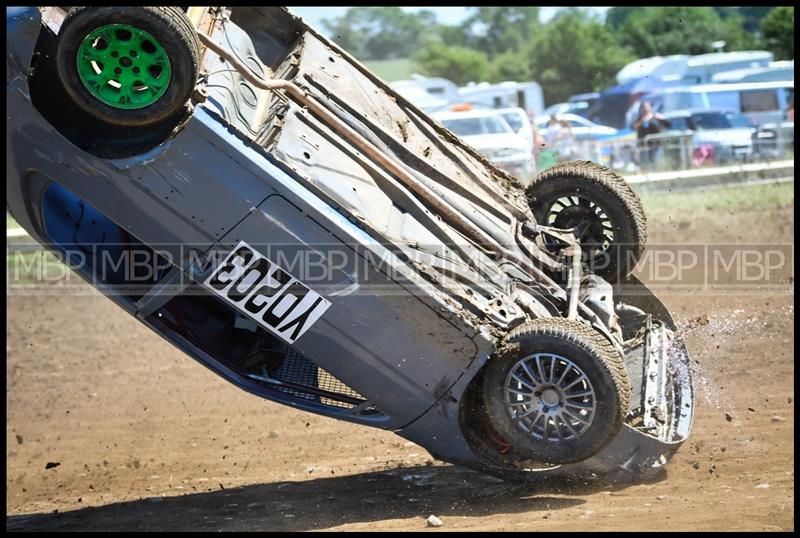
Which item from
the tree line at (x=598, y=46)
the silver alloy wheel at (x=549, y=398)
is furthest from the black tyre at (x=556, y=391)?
the tree line at (x=598, y=46)

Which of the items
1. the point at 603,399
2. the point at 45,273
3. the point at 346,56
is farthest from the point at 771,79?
the point at 603,399

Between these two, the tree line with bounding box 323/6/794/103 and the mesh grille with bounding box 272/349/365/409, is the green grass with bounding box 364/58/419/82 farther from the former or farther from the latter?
the mesh grille with bounding box 272/349/365/409

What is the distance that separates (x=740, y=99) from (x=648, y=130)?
4.14 metres

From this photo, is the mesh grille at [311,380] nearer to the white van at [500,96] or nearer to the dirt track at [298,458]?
the dirt track at [298,458]

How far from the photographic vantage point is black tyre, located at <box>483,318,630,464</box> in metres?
5.48

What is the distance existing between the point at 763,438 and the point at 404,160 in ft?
9.19

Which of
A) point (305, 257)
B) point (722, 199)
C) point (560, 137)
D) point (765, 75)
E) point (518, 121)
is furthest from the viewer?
point (765, 75)

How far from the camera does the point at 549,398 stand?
220 inches

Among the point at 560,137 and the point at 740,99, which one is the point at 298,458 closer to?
the point at 560,137

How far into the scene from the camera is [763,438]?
6.52 metres

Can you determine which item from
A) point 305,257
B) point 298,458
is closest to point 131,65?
point 305,257

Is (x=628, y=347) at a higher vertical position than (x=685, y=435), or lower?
higher

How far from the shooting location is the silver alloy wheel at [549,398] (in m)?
5.54

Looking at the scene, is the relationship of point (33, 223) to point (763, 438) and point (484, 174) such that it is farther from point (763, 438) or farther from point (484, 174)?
point (763, 438)
